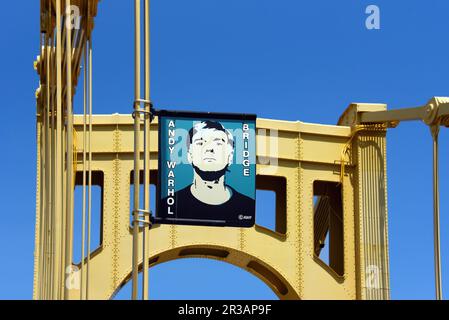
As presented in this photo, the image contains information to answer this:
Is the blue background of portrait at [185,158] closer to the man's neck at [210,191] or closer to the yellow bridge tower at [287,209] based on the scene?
the man's neck at [210,191]

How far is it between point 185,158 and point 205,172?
4754mm

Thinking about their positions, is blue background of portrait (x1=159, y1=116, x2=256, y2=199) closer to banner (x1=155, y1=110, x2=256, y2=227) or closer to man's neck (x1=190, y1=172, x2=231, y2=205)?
banner (x1=155, y1=110, x2=256, y2=227)

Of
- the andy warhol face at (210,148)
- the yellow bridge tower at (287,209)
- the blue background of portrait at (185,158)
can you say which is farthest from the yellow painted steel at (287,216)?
the blue background of portrait at (185,158)

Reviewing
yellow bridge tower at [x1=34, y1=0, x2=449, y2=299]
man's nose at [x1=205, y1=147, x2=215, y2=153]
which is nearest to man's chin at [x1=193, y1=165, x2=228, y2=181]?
man's nose at [x1=205, y1=147, x2=215, y2=153]

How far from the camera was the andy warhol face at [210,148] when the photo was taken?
20422 millimetres

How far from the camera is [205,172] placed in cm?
2588

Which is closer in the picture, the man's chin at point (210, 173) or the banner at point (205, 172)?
the banner at point (205, 172)

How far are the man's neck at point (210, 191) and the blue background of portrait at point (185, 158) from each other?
27 centimetres

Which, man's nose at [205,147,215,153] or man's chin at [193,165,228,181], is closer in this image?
man's chin at [193,165,228,181]

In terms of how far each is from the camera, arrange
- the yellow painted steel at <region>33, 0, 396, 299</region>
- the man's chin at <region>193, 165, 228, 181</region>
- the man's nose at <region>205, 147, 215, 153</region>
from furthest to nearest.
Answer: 1. the yellow painted steel at <region>33, 0, 396, 299</region>
2. the man's nose at <region>205, 147, 215, 153</region>
3. the man's chin at <region>193, 165, 228, 181</region>

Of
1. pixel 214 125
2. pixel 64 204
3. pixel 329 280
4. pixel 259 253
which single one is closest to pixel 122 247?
pixel 259 253

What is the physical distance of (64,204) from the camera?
23938 millimetres

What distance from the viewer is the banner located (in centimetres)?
1572

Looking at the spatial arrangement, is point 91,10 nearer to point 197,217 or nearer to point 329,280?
point 197,217
